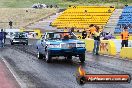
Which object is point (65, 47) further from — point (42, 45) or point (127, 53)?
point (127, 53)

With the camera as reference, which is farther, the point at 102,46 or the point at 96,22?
the point at 96,22

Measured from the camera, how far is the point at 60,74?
15.8 meters

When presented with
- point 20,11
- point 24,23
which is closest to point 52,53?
point 24,23

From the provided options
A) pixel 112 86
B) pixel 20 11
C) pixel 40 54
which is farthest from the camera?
pixel 20 11

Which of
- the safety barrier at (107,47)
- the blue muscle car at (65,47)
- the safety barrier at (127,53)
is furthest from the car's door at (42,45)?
the safety barrier at (107,47)

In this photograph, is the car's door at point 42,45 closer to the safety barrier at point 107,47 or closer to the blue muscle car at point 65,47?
the blue muscle car at point 65,47

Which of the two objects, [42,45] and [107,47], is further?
[107,47]

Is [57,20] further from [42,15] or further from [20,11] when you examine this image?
[20,11]

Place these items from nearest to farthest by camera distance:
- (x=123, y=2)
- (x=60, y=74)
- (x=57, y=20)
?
(x=60, y=74) < (x=57, y=20) < (x=123, y=2)

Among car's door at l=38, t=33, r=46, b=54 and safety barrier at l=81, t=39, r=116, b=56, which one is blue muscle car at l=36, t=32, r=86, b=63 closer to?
car's door at l=38, t=33, r=46, b=54

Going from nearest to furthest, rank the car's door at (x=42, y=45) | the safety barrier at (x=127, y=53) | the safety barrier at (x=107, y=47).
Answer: the car's door at (x=42, y=45)
the safety barrier at (x=127, y=53)
the safety barrier at (x=107, y=47)

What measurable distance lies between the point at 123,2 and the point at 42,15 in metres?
21.9

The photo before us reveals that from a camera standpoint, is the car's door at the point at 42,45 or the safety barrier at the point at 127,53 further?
the safety barrier at the point at 127,53

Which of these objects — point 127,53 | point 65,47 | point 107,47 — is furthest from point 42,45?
point 107,47
